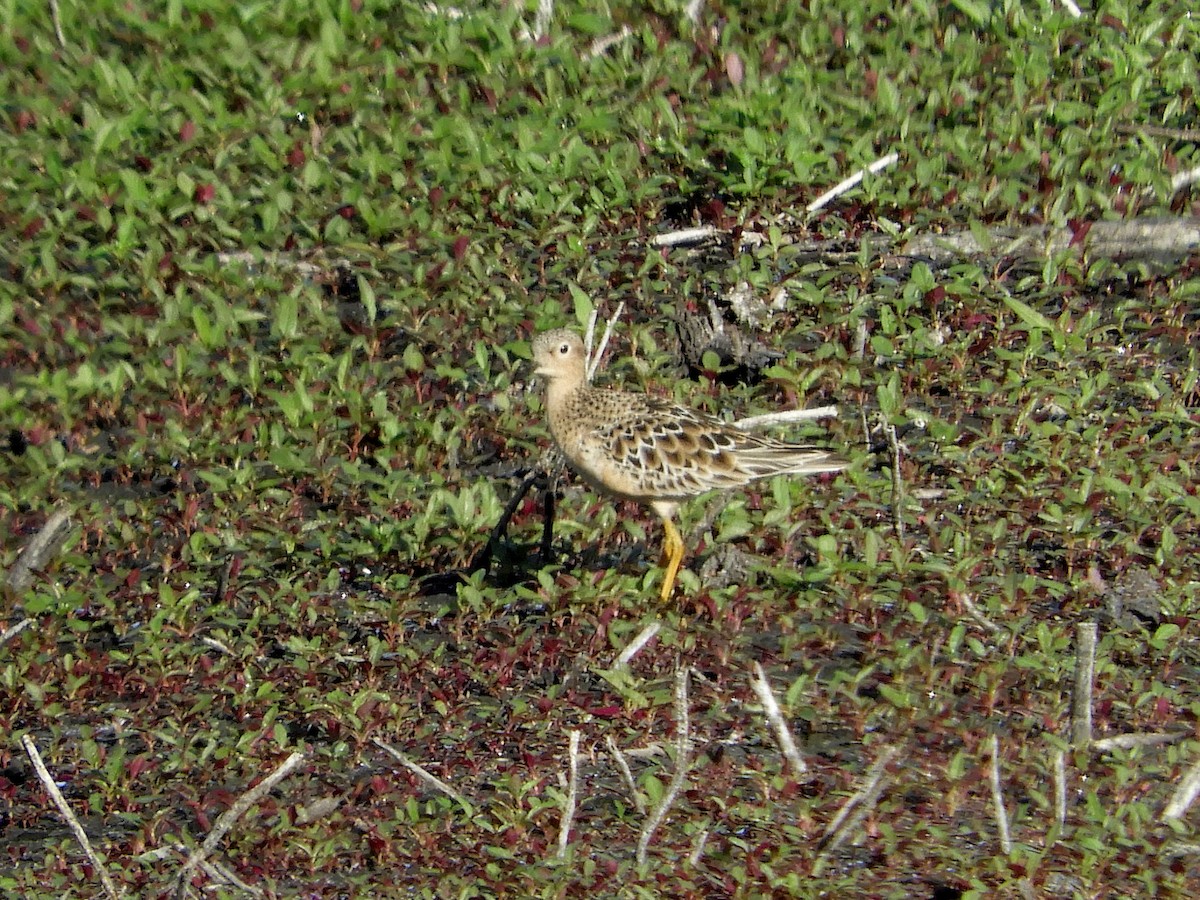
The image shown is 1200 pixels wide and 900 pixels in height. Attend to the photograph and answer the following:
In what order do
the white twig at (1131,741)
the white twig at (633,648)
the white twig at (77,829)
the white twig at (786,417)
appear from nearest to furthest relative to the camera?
1. the white twig at (77,829)
2. the white twig at (1131,741)
3. the white twig at (633,648)
4. the white twig at (786,417)

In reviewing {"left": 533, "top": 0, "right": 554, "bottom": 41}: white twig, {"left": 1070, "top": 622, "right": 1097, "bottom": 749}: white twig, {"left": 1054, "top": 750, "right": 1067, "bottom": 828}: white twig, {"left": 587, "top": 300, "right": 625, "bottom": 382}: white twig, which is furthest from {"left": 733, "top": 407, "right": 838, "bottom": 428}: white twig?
{"left": 533, "top": 0, "right": 554, "bottom": 41}: white twig

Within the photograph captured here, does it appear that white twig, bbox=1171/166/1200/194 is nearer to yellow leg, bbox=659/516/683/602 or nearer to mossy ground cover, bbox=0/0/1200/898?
mossy ground cover, bbox=0/0/1200/898

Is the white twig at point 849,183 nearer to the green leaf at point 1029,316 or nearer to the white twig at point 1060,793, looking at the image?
the green leaf at point 1029,316

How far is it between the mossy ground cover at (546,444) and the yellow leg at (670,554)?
0.10 m

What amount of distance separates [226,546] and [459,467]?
1.19 metres

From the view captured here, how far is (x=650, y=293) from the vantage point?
9.22m

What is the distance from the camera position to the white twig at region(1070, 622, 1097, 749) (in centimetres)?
602

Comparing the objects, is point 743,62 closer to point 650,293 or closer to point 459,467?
point 650,293

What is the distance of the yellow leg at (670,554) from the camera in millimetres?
7094

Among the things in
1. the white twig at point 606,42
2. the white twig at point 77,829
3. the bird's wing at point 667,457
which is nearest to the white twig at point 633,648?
the bird's wing at point 667,457

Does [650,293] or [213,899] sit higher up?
[650,293]

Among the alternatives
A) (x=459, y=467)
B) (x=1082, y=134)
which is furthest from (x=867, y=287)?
(x=459, y=467)

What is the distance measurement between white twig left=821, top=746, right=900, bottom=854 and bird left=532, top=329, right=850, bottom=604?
158 centimetres

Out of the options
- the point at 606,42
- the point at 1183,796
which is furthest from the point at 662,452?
the point at 606,42
